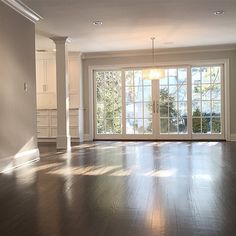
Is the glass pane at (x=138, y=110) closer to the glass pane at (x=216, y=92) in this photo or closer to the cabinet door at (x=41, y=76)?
the glass pane at (x=216, y=92)

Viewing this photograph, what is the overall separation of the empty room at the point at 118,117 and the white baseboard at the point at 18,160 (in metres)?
0.03

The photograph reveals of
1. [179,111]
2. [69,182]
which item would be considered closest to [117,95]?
[179,111]

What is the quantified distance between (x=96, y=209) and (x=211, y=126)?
666cm

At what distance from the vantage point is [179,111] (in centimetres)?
885

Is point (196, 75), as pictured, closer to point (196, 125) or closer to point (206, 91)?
point (206, 91)

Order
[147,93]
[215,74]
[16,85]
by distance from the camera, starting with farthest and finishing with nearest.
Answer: [147,93] < [215,74] < [16,85]

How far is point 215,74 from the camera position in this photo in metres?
8.68

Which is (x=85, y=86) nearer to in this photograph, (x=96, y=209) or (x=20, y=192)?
(x=20, y=192)

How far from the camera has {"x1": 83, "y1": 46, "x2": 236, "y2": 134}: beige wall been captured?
845 cm

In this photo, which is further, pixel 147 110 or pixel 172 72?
pixel 147 110

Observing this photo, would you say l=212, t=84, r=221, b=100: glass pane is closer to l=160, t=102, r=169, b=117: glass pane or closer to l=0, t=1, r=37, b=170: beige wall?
l=160, t=102, r=169, b=117: glass pane

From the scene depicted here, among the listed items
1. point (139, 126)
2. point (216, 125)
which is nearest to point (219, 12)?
point (216, 125)

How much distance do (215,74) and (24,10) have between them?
548 centimetres

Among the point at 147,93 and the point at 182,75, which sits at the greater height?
the point at 182,75
